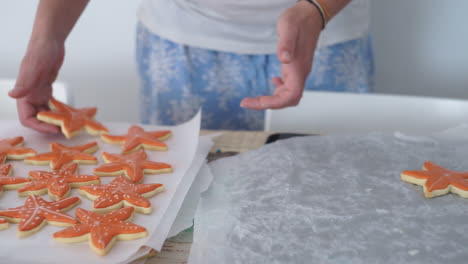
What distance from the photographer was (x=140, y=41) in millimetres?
1425

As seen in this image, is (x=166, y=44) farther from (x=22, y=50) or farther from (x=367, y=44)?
(x=22, y=50)

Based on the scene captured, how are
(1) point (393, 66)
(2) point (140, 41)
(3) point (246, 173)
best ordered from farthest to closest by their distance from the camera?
(1) point (393, 66) → (2) point (140, 41) → (3) point (246, 173)

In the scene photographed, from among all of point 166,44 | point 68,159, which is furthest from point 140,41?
point 68,159

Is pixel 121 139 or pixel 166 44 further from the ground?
pixel 166 44

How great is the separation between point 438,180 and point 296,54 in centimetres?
35

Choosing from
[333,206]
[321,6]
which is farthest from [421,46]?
[333,206]

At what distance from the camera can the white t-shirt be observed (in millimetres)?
1283

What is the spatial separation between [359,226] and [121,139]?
53 cm

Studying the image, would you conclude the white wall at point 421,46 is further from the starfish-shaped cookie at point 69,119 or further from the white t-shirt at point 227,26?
the starfish-shaped cookie at point 69,119

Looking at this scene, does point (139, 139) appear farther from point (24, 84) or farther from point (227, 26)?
point (227, 26)

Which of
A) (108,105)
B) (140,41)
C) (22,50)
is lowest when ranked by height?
(108,105)

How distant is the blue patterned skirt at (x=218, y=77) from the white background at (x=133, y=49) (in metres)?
0.61

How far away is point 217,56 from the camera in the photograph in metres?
1.35

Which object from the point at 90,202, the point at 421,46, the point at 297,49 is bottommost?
the point at 90,202
